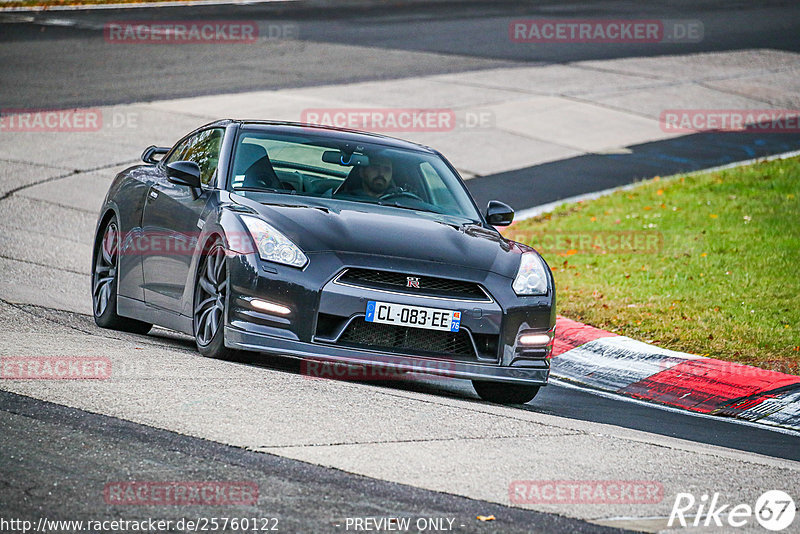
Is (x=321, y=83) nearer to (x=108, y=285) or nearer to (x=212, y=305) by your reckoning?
(x=108, y=285)

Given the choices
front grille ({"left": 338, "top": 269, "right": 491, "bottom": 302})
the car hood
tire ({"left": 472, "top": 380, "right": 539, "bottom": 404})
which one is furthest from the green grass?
front grille ({"left": 338, "top": 269, "right": 491, "bottom": 302})

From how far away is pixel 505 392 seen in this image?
7.52m

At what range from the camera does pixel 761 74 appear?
24297 millimetres

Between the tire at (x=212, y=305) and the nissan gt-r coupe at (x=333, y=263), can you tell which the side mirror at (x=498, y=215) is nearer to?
the nissan gt-r coupe at (x=333, y=263)

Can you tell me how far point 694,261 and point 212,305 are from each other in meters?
5.88

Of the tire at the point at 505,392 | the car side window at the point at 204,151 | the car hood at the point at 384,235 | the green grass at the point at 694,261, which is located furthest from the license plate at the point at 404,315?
the green grass at the point at 694,261

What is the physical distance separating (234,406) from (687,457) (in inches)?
83.3

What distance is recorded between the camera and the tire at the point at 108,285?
340 inches

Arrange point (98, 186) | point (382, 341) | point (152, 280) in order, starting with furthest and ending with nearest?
1. point (98, 186)
2. point (152, 280)
3. point (382, 341)

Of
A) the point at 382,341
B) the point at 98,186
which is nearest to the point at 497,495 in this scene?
the point at 382,341

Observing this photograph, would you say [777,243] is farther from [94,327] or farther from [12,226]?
[12,226]

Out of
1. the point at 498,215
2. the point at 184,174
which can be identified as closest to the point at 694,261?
the point at 498,215

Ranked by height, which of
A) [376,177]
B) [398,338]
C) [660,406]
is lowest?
[660,406]

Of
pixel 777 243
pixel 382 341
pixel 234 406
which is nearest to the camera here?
pixel 234 406
